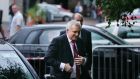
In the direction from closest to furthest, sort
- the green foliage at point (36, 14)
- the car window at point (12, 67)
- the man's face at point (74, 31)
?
the car window at point (12, 67) < the man's face at point (74, 31) < the green foliage at point (36, 14)

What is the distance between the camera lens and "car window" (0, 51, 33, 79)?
25.1 feet

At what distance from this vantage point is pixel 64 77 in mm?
9562

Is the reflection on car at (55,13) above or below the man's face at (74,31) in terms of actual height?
below

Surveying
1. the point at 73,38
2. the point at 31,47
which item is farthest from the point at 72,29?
the point at 31,47

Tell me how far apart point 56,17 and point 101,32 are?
125 ft

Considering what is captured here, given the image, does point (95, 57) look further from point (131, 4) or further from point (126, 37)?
point (126, 37)

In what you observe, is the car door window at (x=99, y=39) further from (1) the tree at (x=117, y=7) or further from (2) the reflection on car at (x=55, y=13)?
(2) the reflection on car at (x=55, y=13)

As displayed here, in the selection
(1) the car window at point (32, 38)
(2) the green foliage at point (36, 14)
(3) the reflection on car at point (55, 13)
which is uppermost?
(1) the car window at point (32, 38)

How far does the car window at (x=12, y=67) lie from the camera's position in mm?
7639

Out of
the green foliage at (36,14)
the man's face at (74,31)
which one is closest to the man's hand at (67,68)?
the man's face at (74,31)

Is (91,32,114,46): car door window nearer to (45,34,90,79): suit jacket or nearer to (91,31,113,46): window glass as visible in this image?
(91,31,113,46): window glass

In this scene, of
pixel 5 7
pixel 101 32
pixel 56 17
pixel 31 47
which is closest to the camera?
pixel 31 47

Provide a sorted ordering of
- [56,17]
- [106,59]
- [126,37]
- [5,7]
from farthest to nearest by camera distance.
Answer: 1. [56,17]
2. [5,7]
3. [126,37]
4. [106,59]

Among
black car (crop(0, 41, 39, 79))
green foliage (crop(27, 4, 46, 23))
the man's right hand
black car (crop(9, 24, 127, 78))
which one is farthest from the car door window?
green foliage (crop(27, 4, 46, 23))
